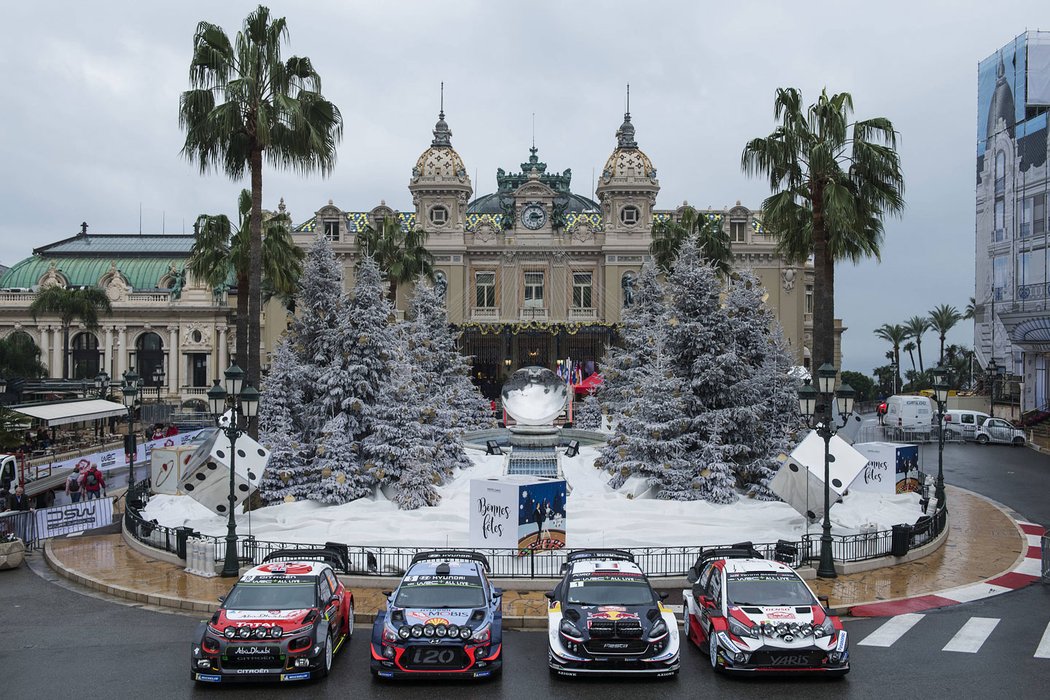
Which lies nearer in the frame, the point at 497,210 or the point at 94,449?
the point at 94,449

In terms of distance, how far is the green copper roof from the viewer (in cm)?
7819

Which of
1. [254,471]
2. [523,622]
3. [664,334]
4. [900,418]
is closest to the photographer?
[523,622]

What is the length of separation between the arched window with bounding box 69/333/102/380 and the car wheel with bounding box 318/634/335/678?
68656 millimetres

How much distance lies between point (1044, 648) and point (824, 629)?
14.5ft

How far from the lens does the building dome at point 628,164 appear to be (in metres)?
72.1

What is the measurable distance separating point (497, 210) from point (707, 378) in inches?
2037

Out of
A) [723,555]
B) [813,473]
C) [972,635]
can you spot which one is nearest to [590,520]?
[813,473]

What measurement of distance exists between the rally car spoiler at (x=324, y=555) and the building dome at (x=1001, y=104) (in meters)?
61.2

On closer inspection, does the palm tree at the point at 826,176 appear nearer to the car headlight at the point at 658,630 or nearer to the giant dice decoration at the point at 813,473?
the giant dice decoration at the point at 813,473

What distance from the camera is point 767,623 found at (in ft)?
43.3

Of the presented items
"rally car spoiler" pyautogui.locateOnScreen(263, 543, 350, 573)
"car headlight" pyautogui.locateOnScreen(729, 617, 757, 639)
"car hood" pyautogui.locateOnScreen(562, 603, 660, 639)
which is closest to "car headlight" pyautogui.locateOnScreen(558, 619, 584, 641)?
"car hood" pyautogui.locateOnScreen(562, 603, 660, 639)

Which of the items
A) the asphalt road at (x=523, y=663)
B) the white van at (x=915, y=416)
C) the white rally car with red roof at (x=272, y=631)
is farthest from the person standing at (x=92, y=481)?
the white van at (x=915, y=416)

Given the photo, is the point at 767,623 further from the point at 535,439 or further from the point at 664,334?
the point at 535,439

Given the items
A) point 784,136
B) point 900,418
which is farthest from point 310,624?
point 900,418
